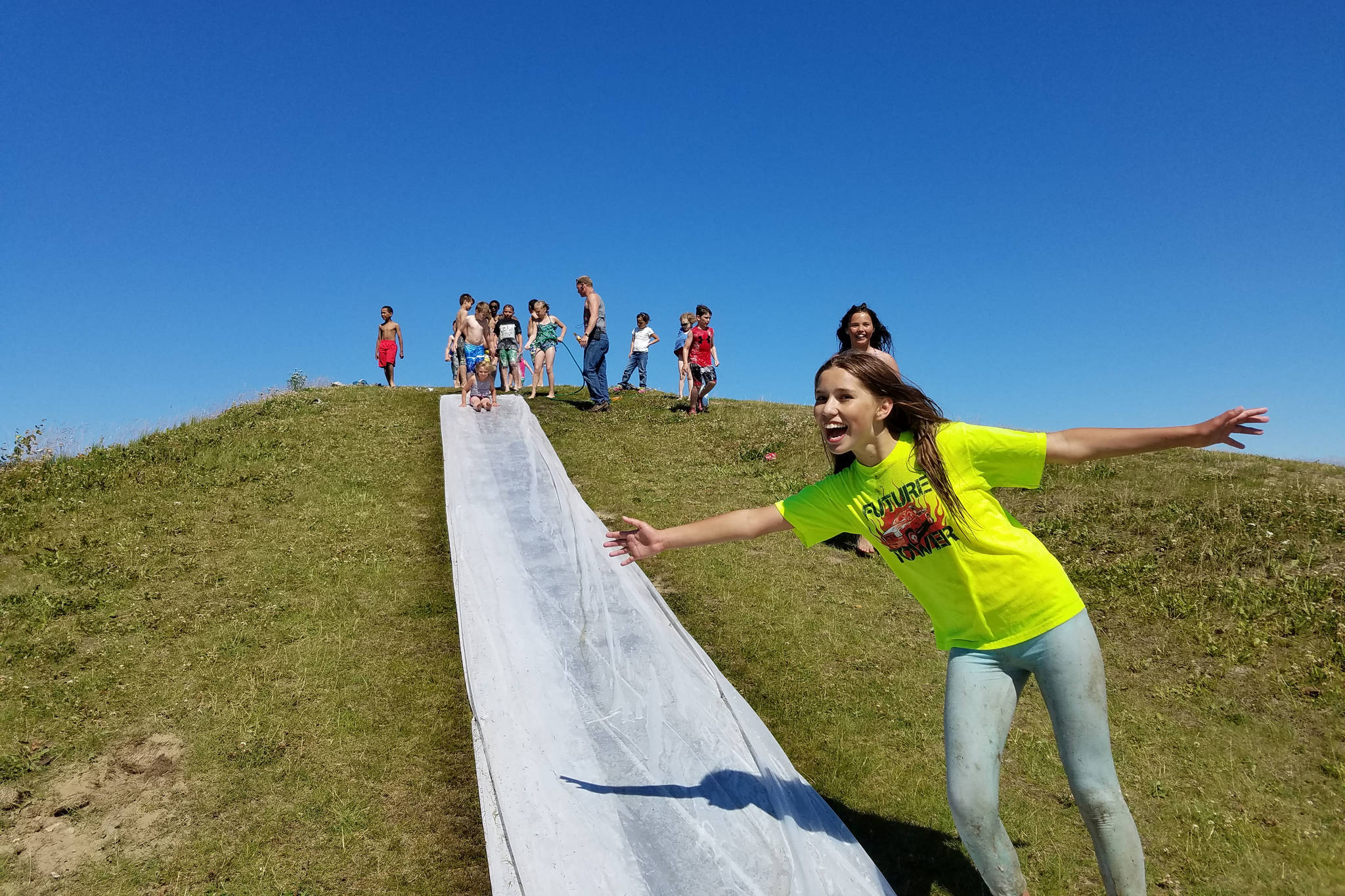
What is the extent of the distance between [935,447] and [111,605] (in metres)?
8.45

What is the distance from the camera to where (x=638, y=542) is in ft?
13.6

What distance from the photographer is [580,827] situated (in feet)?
15.5

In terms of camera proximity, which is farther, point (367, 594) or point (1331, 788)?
point (367, 594)

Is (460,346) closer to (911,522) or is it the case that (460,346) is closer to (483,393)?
(483,393)

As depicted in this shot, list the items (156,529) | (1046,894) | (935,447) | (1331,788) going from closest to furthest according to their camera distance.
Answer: (935,447) → (1046,894) → (1331,788) → (156,529)

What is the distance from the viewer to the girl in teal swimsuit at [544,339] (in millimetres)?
18219

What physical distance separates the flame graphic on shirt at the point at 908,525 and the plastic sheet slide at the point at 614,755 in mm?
1983

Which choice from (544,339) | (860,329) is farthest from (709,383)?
(860,329)

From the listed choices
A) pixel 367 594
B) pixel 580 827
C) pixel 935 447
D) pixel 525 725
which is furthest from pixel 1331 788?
pixel 367 594

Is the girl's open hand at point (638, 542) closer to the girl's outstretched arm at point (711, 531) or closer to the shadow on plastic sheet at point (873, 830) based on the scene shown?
the girl's outstretched arm at point (711, 531)

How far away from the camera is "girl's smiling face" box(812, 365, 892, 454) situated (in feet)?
11.9

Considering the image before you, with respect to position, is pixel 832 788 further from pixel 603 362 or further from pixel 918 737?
pixel 603 362

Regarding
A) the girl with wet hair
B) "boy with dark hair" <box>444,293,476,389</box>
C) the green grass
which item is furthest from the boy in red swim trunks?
the girl with wet hair

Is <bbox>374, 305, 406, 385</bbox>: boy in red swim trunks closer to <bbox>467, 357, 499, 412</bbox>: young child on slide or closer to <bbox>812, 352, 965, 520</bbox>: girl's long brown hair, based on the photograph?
<bbox>467, 357, 499, 412</bbox>: young child on slide
